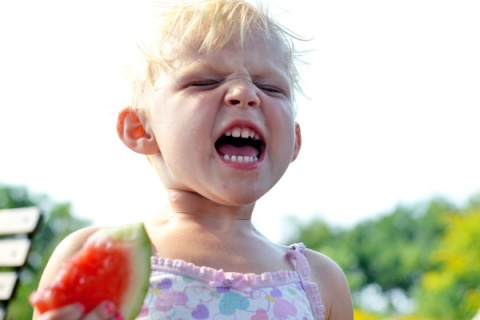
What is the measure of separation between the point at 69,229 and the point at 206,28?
92.7 ft

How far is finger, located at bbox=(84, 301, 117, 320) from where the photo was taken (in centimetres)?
142

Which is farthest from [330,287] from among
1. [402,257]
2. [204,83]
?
[402,257]

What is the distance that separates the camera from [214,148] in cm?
198

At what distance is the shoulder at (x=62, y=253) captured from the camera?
1.99 m

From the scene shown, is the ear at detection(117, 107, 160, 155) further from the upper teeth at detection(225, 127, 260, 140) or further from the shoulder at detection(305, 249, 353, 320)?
the shoulder at detection(305, 249, 353, 320)

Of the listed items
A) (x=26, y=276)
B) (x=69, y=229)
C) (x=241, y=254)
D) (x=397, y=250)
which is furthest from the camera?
(x=397, y=250)

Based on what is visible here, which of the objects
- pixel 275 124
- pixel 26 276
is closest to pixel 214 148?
pixel 275 124

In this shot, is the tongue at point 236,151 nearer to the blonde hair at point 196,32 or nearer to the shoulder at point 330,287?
the blonde hair at point 196,32

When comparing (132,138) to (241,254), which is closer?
(241,254)

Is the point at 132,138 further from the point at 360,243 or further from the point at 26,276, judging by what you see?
the point at 360,243

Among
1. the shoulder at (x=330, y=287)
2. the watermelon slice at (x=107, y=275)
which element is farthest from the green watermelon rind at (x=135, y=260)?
the shoulder at (x=330, y=287)

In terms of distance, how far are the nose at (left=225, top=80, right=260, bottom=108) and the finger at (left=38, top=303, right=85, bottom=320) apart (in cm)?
76

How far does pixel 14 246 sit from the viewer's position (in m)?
4.22

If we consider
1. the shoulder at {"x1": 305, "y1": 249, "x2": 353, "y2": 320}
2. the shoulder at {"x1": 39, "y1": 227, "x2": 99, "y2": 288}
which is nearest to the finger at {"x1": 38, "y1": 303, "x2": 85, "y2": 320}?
the shoulder at {"x1": 39, "y1": 227, "x2": 99, "y2": 288}
